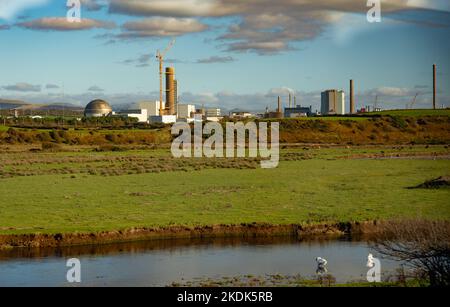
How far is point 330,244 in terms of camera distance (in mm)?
27875

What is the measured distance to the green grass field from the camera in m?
32.1

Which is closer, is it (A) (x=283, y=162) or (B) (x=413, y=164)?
(B) (x=413, y=164)

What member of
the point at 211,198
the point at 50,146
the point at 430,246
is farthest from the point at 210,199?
the point at 50,146

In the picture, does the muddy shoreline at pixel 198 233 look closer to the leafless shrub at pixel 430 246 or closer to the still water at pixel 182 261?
the still water at pixel 182 261

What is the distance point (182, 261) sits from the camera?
82.2 feet

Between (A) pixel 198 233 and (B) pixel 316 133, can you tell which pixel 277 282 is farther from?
(B) pixel 316 133

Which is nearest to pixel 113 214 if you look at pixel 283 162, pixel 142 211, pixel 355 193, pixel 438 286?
pixel 142 211

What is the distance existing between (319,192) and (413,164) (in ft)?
86.3

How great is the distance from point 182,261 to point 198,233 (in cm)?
520

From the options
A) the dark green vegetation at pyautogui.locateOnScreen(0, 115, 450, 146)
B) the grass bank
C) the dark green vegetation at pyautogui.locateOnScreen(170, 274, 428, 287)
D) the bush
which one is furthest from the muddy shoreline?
the dark green vegetation at pyautogui.locateOnScreen(0, 115, 450, 146)

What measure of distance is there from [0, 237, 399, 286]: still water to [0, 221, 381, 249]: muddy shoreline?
84cm

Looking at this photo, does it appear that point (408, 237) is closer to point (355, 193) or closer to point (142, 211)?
point (142, 211)
